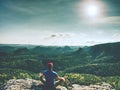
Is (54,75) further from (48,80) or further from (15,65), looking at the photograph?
(15,65)

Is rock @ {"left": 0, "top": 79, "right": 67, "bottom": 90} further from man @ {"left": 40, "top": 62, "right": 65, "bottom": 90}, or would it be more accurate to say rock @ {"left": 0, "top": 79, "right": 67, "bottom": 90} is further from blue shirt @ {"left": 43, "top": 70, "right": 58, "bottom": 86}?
blue shirt @ {"left": 43, "top": 70, "right": 58, "bottom": 86}

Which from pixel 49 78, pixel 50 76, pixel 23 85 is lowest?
pixel 23 85

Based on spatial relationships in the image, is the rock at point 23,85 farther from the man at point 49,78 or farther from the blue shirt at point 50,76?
the blue shirt at point 50,76

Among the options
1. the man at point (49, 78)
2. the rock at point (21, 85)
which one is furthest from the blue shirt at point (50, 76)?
the rock at point (21, 85)

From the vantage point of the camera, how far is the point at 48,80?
2402 centimetres

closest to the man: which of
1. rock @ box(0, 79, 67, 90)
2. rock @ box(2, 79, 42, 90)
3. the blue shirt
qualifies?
the blue shirt

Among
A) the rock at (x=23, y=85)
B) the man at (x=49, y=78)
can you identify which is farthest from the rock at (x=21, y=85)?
the man at (x=49, y=78)

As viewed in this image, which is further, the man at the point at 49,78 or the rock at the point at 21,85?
the rock at the point at 21,85

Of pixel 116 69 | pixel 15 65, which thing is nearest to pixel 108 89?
pixel 116 69

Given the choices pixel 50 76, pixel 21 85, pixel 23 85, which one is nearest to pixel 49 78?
pixel 50 76

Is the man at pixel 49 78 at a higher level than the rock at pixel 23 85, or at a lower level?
higher

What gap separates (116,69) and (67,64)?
65.4 meters

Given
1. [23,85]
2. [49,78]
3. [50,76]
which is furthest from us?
[23,85]

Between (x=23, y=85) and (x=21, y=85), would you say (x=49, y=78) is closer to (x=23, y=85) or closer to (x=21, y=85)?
(x=23, y=85)
